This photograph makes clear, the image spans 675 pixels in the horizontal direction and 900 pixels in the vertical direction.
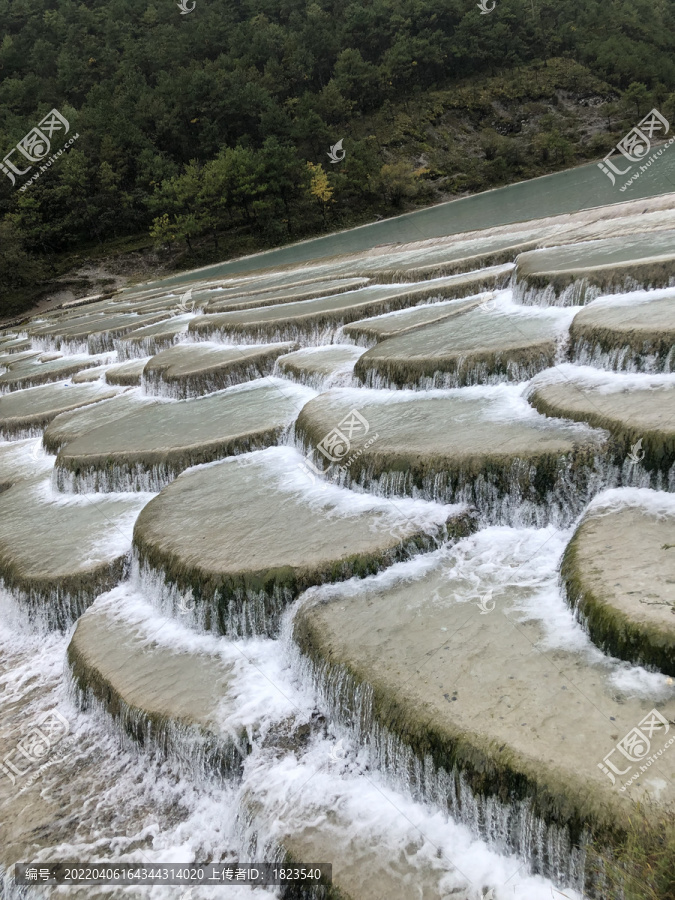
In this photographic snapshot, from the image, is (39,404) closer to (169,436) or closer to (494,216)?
(169,436)

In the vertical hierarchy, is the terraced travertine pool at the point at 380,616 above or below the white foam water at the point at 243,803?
above

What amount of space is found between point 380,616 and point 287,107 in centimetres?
6647

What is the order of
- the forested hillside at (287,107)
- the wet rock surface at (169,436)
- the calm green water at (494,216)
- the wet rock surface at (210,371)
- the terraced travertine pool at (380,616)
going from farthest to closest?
the forested hillside at (287,107), the calm green water at (494,216), the wet rock surface at (210,371), the wet rock surface at (169,436), the terraced travertine pool at (380,616)

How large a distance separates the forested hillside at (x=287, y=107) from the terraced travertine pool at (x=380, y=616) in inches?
1442

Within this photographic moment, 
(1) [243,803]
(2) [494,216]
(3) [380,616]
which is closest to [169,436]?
(3) [380,616]

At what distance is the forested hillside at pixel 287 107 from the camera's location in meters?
46.8

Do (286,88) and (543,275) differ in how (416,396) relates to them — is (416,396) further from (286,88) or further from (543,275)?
(286,88)

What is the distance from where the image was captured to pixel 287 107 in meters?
62.2

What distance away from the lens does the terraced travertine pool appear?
3594 mm

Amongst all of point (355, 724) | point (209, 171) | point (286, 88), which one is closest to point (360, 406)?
point (355, 724)

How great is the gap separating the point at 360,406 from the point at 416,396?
0.72 m

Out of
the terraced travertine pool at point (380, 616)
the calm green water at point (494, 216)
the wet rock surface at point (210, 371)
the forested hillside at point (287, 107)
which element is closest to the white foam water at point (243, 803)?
the terraced travertine pool at point (380, 616)

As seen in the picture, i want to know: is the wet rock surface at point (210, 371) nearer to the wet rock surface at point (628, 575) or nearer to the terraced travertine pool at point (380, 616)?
the terraced travertine pool at point (380, 616)

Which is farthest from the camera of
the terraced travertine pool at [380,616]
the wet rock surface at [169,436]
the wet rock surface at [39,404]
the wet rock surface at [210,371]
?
the wet rock surface at [39,404]
